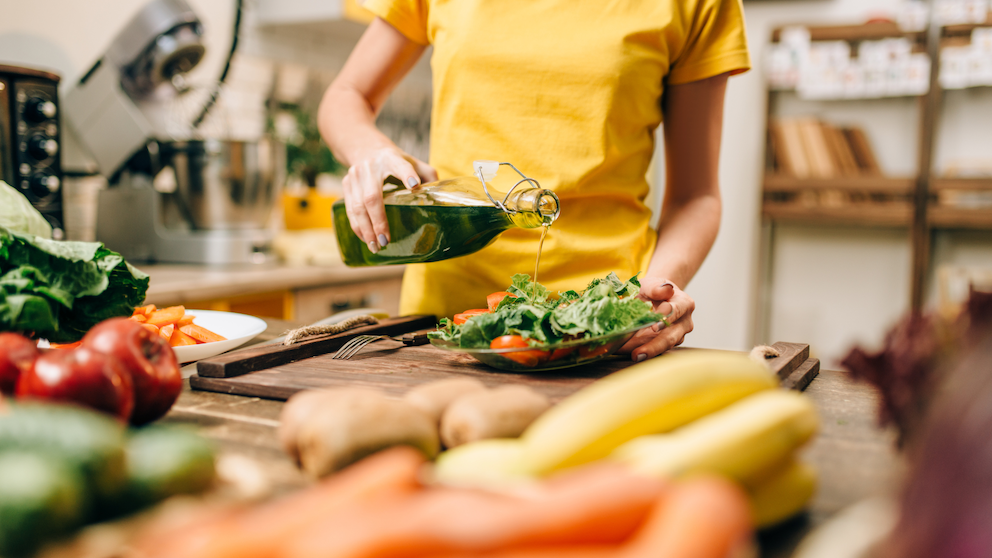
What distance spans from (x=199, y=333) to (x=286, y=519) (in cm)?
70

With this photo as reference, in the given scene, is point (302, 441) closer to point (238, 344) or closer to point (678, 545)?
point (678, 545)

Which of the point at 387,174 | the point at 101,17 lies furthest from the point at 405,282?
the point at 101,17

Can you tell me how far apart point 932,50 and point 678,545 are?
3.76 m

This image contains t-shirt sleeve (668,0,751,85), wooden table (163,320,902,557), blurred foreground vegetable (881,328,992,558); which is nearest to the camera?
blurred foreground vegetable (881,328,992,558)

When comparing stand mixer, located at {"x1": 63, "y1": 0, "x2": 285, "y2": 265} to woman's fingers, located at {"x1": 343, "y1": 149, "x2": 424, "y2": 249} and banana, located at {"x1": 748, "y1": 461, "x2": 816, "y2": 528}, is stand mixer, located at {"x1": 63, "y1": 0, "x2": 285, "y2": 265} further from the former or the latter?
banana, located at {"x1": 748, "y1": 461, "x2": 816, "y2": 528}

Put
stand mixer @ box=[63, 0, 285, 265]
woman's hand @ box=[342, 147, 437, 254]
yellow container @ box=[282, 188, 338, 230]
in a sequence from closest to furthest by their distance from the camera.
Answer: woman's hand @ box=[342, 147, 437, 254], stand mixer @ box=[63, 0, 285, 265], yellow container @ box=[282, 188, 338, 230]

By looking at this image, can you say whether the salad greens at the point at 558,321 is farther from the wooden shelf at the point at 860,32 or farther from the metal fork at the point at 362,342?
the wooden shelf at the point at 860,32

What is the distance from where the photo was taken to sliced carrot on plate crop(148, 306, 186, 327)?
984mm

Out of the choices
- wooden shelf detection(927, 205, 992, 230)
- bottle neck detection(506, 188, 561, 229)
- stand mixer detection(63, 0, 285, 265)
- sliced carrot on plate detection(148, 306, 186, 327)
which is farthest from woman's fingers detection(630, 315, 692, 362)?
wooden shelf detection(927, 205, 992, 230)

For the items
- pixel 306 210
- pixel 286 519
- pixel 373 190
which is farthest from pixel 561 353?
pixel 306 210

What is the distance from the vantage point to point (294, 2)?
2754 mm

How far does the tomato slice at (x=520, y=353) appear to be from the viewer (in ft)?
2.80

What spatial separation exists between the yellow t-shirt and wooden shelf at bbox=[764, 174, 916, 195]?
246 centimetres

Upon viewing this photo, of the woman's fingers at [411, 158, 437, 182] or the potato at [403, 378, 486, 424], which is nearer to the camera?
the potato at [403, 378, 486, 424]
